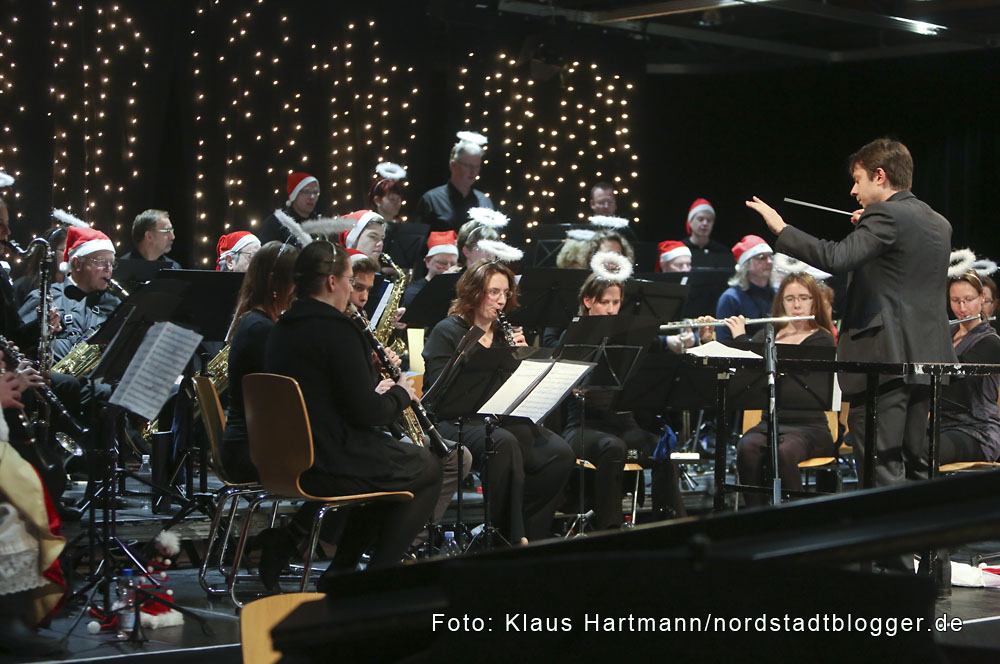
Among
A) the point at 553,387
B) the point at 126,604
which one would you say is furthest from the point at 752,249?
the point at 126,604

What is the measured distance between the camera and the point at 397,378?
4449 millimetres

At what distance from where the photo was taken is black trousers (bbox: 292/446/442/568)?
426cm

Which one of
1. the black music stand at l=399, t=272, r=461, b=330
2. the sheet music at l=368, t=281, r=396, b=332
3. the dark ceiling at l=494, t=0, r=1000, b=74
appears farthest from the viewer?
the dark ceiling at l=494, t=0, r=1000, b=74

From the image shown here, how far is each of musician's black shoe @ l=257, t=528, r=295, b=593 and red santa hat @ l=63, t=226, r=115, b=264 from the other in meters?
2.75

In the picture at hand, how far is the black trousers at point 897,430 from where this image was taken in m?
4.49

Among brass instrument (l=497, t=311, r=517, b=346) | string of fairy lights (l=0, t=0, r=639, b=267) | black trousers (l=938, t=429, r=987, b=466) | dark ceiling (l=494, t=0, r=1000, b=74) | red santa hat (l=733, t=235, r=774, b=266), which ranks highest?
dark ceiling (l=494, t=0, r=1000, b=74)

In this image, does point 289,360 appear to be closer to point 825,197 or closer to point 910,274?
point 910,274

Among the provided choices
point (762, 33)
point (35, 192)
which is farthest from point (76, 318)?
point (762, 33)

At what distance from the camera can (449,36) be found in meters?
9.65

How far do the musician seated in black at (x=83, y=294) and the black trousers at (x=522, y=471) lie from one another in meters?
2.30

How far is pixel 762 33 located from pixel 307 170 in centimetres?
458

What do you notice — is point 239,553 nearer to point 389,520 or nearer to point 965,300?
point 389,520

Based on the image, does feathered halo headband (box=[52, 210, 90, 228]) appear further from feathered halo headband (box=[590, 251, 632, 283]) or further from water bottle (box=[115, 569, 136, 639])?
water bottle (box=[115, 569, 136, 639])

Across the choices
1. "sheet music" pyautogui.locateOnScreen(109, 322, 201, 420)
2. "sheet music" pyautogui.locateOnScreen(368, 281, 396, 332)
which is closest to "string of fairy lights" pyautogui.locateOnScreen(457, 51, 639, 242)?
"sheet music" pyautogui.locateOnScreen(368, 281, 396, 332)
